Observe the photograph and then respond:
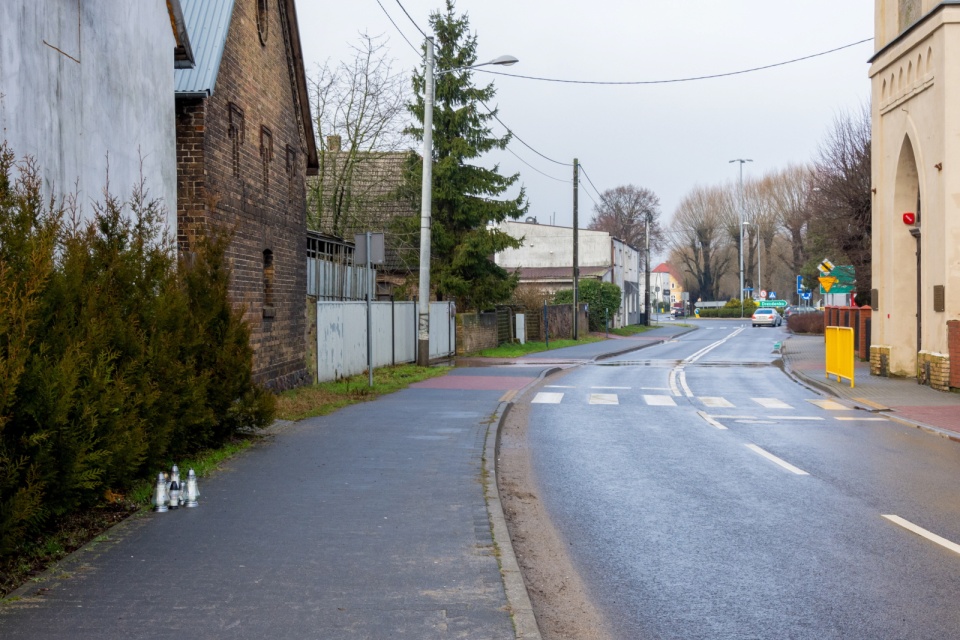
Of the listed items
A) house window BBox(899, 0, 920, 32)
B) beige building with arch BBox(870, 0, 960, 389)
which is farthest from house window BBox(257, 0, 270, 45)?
house window BBox(899, 0, 920, 32)

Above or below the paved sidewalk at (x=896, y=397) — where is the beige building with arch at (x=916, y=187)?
above

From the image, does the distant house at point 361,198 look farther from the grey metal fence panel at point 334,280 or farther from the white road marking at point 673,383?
the white road marking at point 673,383

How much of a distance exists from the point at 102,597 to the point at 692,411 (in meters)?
13.0

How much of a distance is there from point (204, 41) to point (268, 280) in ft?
14.8

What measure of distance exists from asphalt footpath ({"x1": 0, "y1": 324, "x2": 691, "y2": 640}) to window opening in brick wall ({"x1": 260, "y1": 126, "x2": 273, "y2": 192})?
8.23 metres

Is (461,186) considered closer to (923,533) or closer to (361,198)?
(361,198)

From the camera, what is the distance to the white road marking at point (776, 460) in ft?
34.4

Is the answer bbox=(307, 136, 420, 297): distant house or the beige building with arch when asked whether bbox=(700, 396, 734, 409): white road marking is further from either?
bbox=(307, 136, 420, 297): distant house

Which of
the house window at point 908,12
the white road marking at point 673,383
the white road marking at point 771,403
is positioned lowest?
the white road marking at point 771,403

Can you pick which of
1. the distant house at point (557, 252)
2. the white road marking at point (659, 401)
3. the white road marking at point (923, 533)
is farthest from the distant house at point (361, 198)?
the distant house at point (557, 252)

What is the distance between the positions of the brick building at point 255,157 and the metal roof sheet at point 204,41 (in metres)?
0.02

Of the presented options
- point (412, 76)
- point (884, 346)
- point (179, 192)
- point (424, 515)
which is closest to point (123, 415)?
point (424, 515)

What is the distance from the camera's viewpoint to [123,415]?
24.5ft

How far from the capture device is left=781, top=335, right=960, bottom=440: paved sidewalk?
15002mm
